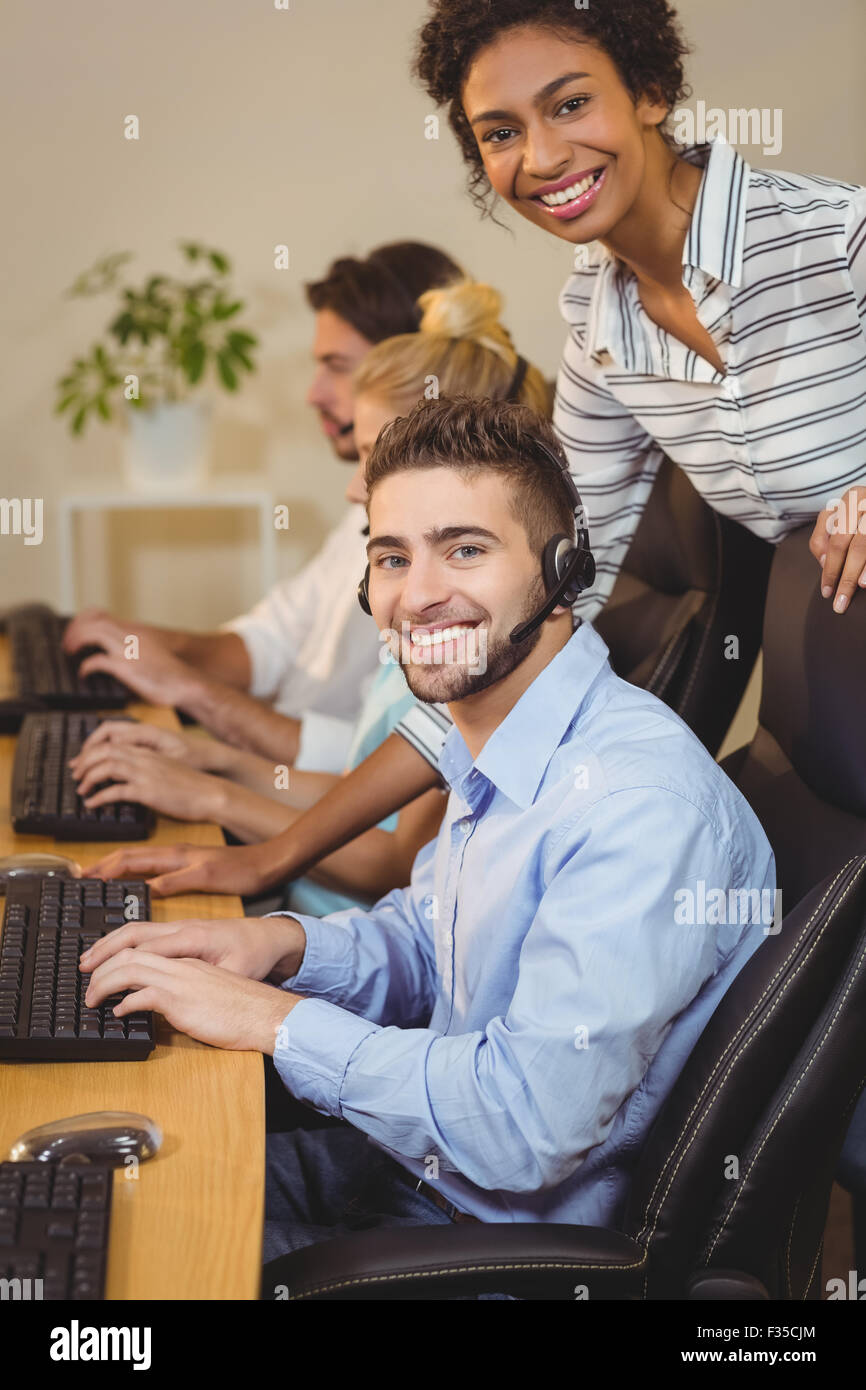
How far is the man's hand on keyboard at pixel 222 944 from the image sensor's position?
41.9 inches

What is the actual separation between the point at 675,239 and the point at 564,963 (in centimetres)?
74

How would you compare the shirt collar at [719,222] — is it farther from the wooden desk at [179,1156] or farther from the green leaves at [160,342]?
the green leaves at [160,342]

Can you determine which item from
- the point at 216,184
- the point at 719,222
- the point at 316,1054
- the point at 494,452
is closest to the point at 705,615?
the point at 719,222

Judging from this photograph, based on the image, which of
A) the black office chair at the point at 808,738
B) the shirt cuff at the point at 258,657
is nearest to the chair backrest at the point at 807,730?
the black office chair at the point at 808,738

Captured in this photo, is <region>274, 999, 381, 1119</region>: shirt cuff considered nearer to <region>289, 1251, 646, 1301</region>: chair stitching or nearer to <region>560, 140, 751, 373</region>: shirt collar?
<region>289, 1251, 646, 1301</region>: chair stitching

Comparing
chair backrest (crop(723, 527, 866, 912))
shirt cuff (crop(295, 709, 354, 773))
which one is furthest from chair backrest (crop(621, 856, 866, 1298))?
shirt cuff (crop(295, 709, 354, 773))

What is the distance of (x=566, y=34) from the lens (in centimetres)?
121

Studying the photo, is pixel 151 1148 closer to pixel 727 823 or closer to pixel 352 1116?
pixel 352 1116

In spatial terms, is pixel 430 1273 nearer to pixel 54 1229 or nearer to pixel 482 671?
pixel 54 1229

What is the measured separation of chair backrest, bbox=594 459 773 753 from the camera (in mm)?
1546

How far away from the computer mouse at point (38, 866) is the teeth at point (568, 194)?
782 millimetres

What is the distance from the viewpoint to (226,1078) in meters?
0.97
